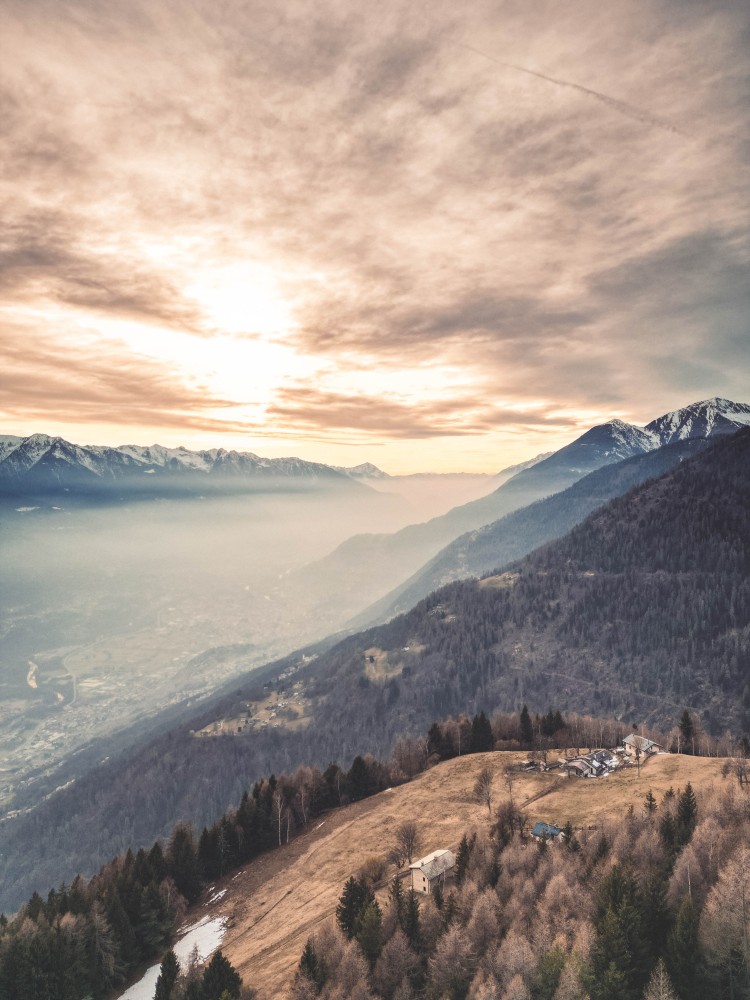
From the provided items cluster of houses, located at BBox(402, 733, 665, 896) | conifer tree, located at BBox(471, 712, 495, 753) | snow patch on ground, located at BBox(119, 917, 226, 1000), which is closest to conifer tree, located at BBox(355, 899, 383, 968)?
cluster of houses, located at BBox(402, 733, 665, 896)

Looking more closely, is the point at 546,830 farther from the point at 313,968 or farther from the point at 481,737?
the point at 481,737

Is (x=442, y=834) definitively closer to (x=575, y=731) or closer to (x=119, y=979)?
(x=119, y=979)

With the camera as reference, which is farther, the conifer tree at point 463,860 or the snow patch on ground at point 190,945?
the snow patch on ground at point 190,945

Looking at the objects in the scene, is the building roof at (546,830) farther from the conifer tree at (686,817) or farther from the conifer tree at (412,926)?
the conifer tree at (412,926)

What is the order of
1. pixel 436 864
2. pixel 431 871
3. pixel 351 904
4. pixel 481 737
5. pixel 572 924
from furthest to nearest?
pixel 481 737, pixel 436 864, pixel 431 871, pixel 351 904, pixel 572 924

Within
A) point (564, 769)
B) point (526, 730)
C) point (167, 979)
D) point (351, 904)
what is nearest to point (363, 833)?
point (351, 904)

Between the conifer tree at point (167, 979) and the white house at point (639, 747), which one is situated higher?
the white house at point (639, 747)

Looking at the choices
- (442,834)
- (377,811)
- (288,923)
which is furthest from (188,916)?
(442,834)

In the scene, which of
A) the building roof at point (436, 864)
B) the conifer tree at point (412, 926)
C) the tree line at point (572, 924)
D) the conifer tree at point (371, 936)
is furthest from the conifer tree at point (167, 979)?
the building roof at point (436, 864)
